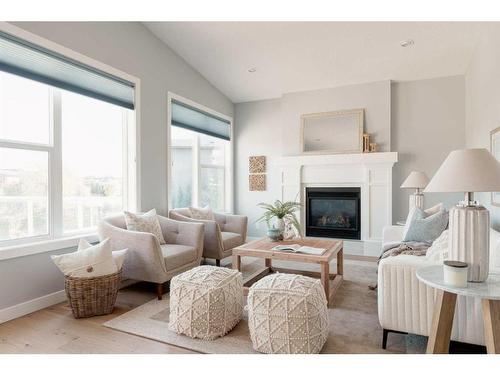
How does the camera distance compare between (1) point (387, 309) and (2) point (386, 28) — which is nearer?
(1) point (387, 309)

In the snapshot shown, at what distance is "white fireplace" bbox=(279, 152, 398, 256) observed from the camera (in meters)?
4.79

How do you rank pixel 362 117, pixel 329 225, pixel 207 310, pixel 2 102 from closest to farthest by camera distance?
pixel 207 310
pixel 2 102
pixel 362 117
pixel 329 225

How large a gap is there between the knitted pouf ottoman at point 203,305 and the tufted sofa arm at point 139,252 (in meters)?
0.69

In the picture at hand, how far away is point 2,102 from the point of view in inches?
103

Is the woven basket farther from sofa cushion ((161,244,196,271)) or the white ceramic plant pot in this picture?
the white ceramic plant pot

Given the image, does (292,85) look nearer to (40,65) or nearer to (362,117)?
(362,117)

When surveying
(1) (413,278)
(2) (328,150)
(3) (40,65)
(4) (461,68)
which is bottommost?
(1) (413,278)

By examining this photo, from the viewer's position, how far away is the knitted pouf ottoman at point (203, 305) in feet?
7.11

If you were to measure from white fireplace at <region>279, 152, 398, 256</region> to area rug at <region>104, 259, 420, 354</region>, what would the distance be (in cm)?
183

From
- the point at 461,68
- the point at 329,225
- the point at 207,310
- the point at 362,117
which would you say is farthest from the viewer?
the point at 329,225

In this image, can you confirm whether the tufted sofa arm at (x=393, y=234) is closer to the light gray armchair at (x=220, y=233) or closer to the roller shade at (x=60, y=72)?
the light gray armchair at (x=220, y=233)

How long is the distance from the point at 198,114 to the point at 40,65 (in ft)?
8.08
